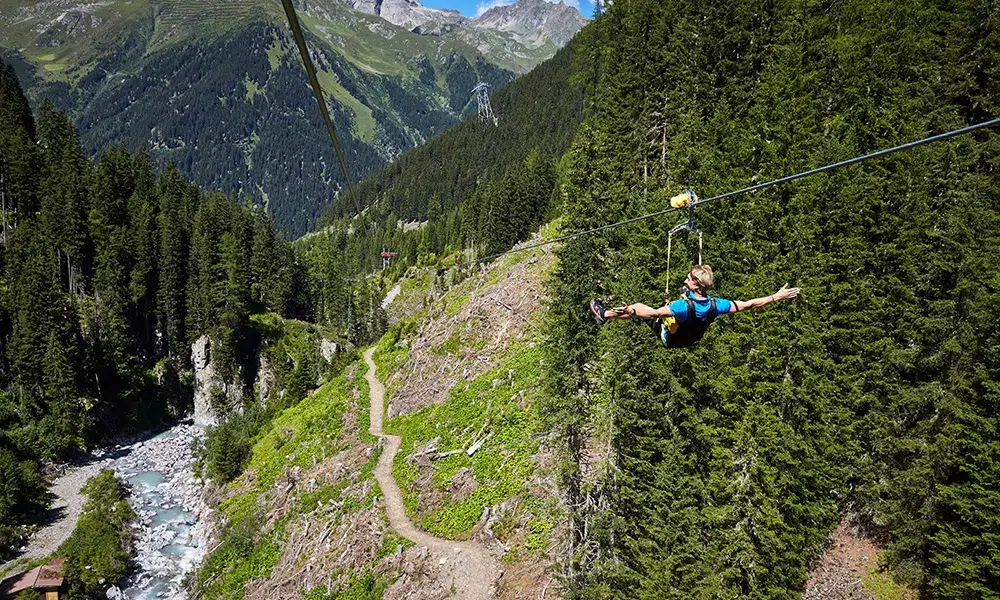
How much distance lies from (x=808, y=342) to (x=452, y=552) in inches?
616

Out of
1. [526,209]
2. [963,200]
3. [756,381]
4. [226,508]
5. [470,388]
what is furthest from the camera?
[526,209]

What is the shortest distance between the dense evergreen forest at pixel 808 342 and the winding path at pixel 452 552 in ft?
13.3

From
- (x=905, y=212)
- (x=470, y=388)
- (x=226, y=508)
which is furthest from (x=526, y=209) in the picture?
(x=905, y=212)

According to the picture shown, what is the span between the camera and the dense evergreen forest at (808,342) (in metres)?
16.1

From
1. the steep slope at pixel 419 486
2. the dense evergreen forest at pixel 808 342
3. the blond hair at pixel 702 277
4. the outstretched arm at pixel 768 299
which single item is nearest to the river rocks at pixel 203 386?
the steep slope at pixel 419 486

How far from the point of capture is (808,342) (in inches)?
637

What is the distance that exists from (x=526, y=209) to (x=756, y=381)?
57244 mm

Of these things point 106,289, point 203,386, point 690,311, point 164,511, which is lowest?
point 164,511

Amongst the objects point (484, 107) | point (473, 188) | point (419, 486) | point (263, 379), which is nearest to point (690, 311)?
point (419, 486)

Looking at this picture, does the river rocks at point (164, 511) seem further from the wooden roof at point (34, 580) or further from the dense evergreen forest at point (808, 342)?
the dense evergreen forest at point (808, 342)

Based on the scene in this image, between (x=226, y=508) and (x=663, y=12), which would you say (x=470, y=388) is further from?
(x=663, y=12)

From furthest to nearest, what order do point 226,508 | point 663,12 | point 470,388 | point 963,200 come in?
point 226,508
point 470,388
point 663,12
point 963,200

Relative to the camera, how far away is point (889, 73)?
1975 cm

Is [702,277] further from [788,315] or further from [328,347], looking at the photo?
[328,347]
